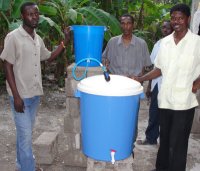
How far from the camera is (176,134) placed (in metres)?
2.64

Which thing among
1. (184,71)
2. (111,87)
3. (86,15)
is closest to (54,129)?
(86,15)

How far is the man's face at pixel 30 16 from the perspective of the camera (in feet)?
8.93

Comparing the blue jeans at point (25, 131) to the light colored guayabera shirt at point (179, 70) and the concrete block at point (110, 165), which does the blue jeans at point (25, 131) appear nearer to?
the concrete block at point (110, 165)

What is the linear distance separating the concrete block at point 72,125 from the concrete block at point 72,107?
4 centimetres

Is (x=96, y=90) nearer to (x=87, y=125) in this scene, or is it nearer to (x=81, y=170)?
(x=87, y=125)

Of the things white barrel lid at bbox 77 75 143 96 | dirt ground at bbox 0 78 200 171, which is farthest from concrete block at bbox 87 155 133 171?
white barrel lid at bbox 77 75 143 96

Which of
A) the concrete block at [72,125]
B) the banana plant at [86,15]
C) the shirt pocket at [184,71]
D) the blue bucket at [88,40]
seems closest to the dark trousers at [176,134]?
the shirt pocket at [184,71]

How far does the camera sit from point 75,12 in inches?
195

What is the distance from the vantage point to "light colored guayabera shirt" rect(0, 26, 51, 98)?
271 cm

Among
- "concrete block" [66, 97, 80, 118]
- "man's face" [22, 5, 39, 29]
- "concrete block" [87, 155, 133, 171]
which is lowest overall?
"concrete block" [87, 155, 133, 171]

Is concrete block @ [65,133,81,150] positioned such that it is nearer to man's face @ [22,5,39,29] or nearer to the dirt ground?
the dirt ground

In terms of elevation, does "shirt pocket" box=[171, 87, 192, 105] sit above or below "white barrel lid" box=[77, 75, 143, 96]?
below

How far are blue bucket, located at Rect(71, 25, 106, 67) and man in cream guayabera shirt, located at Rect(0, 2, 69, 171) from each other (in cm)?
38

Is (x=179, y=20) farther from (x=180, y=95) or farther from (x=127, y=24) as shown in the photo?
(x=127, y=24)
